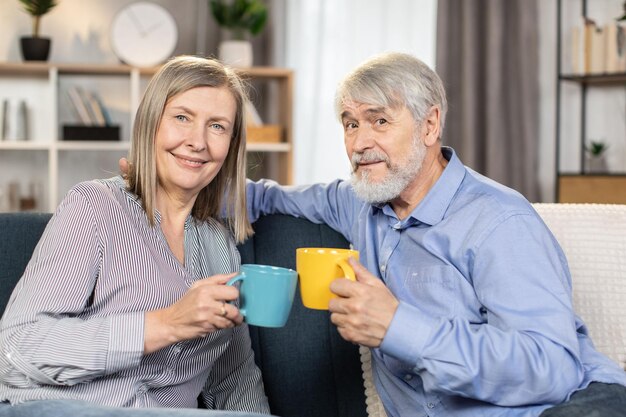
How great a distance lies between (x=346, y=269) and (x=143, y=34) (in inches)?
135

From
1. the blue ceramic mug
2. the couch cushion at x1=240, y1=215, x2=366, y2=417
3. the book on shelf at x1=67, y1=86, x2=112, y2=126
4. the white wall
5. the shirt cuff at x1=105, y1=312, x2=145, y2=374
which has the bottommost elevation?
the couch cushion at x1=240, y1=215, x2=366, y2=417

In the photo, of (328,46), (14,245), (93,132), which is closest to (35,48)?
(93,132)

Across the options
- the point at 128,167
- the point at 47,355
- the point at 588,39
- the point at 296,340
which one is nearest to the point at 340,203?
the point at 296,340

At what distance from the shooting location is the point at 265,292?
51.2 inches

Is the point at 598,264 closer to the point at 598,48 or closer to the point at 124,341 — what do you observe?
the point at 124,341

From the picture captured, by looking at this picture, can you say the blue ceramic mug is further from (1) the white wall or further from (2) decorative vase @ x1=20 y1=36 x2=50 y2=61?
(1) the white wall

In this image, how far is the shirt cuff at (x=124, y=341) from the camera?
138cm

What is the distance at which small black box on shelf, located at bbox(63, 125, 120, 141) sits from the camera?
14.4 ft

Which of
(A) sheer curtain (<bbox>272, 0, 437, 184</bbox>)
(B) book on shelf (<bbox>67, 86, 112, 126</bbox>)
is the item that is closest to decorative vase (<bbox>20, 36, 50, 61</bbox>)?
(B) book on shelf (<bbox>67, 86, 112, 126</bbox>)

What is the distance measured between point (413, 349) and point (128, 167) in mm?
706

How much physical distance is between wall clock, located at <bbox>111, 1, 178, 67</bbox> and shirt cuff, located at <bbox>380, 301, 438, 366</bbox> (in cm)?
335

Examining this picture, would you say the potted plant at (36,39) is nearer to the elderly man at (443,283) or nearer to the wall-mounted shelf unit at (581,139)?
the wall-mounted shelf unit at (581,139)

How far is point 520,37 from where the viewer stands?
14.3ft

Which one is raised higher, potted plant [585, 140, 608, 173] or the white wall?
the white wall
